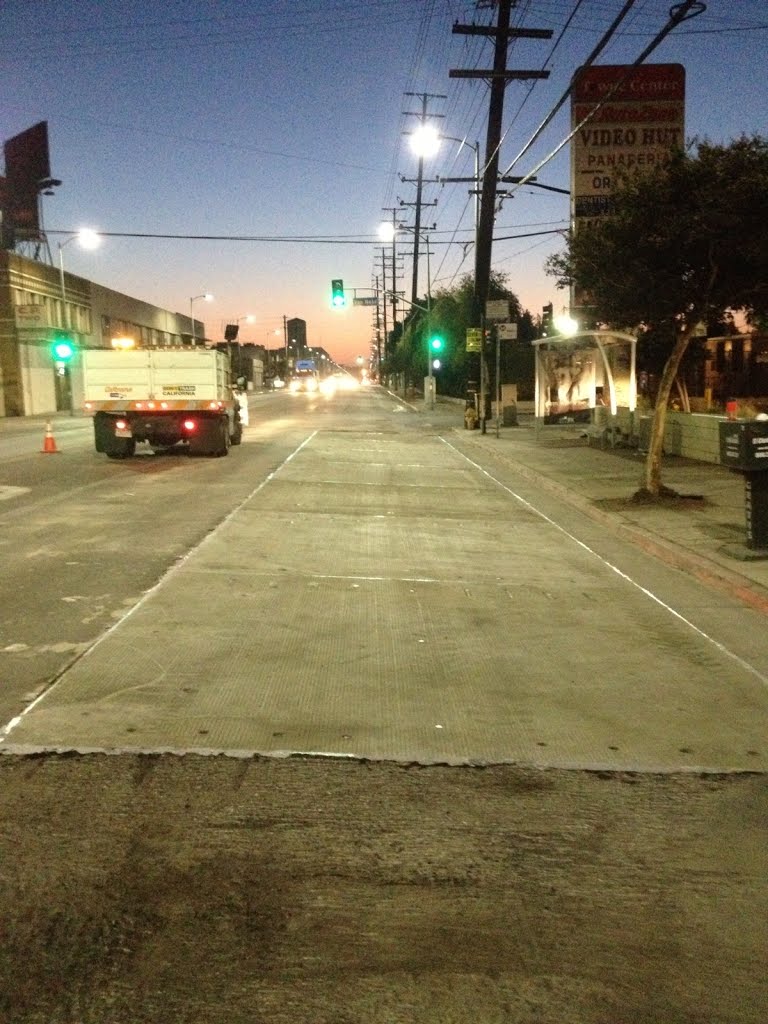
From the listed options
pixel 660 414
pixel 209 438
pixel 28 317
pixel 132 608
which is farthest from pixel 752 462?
pixel 28 317

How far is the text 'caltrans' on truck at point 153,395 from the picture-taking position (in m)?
23.2

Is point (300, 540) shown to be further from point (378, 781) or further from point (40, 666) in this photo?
point (378, 781)

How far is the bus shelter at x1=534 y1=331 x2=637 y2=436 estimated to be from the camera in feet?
91.9

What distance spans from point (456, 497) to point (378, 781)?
12.7m

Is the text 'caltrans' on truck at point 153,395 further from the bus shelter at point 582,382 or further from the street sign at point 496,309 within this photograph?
the street sign at point 496,309

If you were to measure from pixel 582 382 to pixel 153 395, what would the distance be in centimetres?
1631

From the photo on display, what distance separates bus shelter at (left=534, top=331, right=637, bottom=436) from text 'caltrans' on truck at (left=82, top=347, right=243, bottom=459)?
9057 millimetres

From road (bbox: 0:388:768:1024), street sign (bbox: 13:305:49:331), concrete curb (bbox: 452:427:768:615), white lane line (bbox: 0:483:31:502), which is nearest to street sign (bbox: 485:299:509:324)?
concrete curb (bbox: 452:427:768:615)

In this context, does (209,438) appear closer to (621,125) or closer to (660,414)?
(660,414)

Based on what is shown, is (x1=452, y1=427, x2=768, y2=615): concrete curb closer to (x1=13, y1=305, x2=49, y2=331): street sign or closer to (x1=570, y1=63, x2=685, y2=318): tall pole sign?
(x1=570, y1=63, x2=685, y2=318): tall pole sign

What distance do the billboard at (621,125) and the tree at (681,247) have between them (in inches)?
487

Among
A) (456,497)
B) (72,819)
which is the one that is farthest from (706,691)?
(456,497)

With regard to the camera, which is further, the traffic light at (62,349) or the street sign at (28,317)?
the street sign at (28,317)

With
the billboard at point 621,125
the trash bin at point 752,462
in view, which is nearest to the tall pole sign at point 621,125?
the billboard at point 621,125
